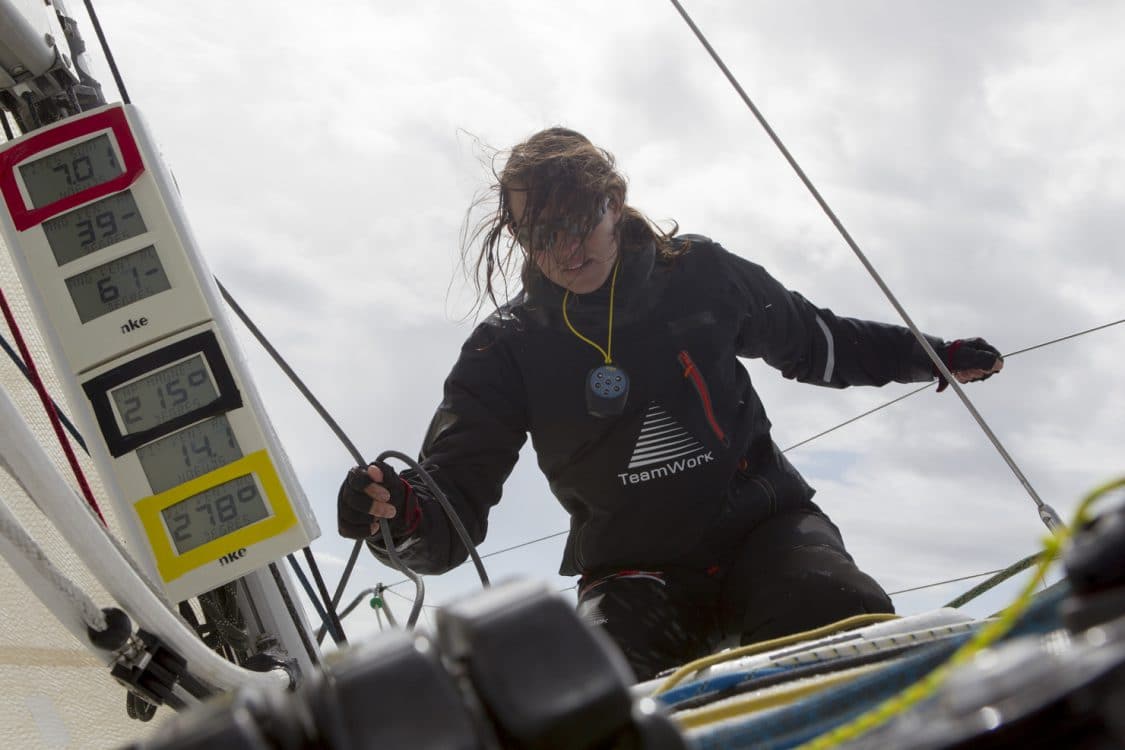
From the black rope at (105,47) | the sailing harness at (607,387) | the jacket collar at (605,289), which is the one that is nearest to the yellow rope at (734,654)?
the sailing harness at (607,387)

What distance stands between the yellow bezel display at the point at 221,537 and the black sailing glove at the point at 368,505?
11 centimetres

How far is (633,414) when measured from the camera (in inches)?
55.6

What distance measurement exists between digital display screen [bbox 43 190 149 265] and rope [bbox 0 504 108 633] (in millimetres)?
419

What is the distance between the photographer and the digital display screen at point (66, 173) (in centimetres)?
116

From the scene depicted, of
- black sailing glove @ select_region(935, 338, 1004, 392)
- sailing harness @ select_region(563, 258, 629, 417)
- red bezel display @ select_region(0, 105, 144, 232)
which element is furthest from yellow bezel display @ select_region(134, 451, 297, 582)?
black sailing glove @ select_region(935, 338, 1004, 392)

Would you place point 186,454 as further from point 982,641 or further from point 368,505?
point 982,641

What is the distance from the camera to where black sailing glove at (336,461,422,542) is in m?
1.23

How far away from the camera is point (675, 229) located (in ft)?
5.25

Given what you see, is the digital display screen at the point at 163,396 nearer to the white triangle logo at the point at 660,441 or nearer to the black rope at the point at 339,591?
the black rope at the point at 339,591

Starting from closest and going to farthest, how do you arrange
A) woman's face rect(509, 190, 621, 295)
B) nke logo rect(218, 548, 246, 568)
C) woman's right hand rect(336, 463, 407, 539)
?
nke logo rect(218, 548, 246, 568), woman's right hand rect(336, 463, 407, 539), woman's face rect(509, 190, 621, 295)

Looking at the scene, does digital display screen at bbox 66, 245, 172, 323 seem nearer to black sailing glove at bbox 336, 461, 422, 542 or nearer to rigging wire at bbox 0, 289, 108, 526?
rigging wire at bbox 0, 289, 108, 526

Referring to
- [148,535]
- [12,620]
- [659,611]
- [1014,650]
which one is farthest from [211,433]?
[1014,650]

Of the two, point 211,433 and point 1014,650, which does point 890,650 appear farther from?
point 211,433

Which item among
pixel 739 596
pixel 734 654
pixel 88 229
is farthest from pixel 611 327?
pixel 734 654
